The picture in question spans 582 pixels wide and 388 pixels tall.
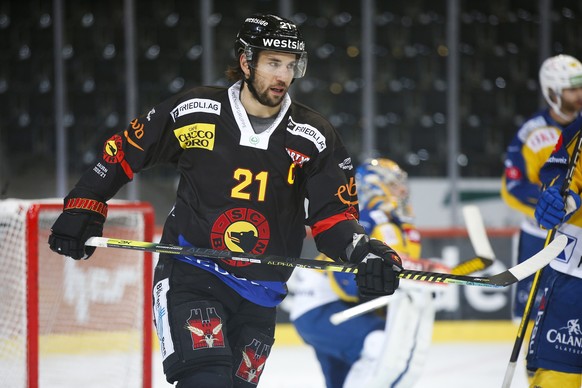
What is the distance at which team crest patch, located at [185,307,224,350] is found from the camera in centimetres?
265

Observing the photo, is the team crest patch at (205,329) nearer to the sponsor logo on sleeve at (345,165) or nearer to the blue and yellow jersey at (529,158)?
the sponsor logo on sleeve at (345,165)

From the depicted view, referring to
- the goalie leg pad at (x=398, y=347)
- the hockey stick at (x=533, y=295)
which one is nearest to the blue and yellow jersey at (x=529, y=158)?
the goalie leg pad at (x=398, y=347)

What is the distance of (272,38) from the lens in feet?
9.34

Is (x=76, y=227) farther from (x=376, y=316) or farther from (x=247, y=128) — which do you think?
(x=376, y=316)

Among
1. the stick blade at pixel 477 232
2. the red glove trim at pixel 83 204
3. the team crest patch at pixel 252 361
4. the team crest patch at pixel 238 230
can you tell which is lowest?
the team crest patch at pixel 252 361

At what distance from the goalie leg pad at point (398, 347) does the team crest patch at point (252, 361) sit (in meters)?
0.98

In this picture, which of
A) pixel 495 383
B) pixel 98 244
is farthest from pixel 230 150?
pixel 495 383

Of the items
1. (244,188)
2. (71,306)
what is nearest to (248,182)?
(244,188)

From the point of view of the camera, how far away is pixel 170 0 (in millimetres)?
7750

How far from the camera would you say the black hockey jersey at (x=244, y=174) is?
2828 millimetres

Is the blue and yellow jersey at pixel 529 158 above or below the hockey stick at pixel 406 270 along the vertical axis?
above

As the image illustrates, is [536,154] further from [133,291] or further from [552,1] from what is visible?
[552,1]

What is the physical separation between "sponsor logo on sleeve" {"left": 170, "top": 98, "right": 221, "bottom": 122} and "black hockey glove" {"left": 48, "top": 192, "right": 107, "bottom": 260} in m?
0.35

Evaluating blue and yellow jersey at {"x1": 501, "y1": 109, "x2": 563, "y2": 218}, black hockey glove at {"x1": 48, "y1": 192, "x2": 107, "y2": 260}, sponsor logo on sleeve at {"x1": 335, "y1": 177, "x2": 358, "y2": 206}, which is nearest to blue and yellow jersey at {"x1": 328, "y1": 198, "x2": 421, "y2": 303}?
blue and yellow jersey at {"x1": 501, "y1": 109, "x2": 563, "y2": 218}
